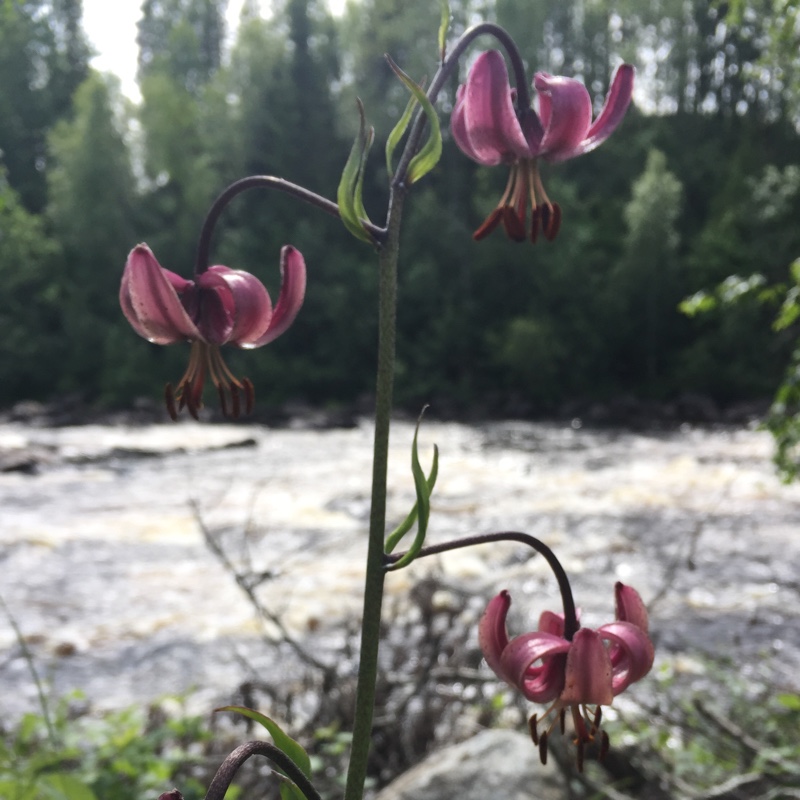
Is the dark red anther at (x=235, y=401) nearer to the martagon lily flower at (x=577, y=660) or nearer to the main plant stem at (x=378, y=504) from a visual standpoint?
the main plant stem at (x=378, y=504)

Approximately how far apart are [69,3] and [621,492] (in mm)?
29226

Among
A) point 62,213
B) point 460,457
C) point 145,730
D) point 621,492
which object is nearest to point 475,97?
point 145,730

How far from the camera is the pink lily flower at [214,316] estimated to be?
0.85 metres

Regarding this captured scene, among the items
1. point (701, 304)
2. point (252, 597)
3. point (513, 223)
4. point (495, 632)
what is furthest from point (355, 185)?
point (701, 304)

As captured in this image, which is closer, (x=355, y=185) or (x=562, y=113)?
(x=355, y=185)

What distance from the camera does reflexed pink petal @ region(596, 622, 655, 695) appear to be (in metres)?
0.83

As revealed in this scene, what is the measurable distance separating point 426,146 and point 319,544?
14.8 ft

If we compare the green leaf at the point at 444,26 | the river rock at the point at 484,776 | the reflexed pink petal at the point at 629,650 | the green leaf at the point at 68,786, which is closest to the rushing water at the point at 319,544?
the river rock at the point at 484,776

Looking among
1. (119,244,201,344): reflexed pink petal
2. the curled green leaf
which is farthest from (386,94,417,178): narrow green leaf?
(119,244,201,344): reflexed pink petal

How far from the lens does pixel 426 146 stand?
83 cm

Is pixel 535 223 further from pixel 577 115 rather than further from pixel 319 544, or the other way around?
pixel 319 544

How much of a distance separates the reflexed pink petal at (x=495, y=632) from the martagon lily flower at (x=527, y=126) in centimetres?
36

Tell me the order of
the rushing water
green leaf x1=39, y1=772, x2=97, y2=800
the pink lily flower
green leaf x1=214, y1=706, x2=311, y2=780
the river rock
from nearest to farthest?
green leaf x1=214, y1=706, x2=311, y2=780
the pink lily flower
green leaf x1=39, y1=772, x2=97, y2=800
the river rock
the rushing water

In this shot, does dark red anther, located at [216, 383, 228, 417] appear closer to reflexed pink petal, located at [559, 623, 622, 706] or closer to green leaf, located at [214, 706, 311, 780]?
green leaf, located at [214, 706, 311, 780]
